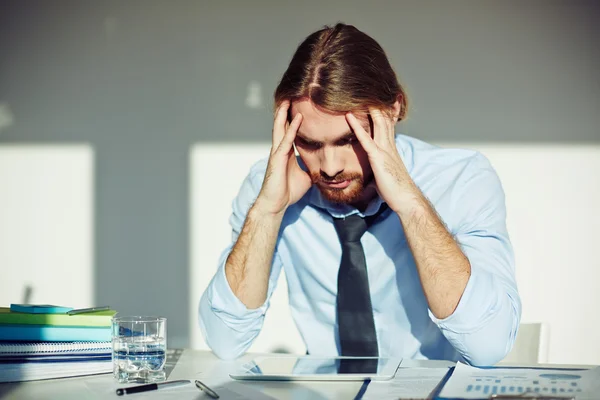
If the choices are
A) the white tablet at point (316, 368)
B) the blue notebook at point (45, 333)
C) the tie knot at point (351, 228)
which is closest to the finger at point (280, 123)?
the tie knot at point (351, 228)

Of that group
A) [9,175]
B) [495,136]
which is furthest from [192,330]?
[495,136]

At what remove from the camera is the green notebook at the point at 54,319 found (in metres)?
1.45

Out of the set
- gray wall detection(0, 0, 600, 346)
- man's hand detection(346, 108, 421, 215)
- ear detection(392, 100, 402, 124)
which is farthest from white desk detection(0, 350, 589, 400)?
gray wall detection(0, 0, 600, 346)

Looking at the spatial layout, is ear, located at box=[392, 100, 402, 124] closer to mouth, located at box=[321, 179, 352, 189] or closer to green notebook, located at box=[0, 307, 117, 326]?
mouth, located at box=[321, 179, 352, 189]

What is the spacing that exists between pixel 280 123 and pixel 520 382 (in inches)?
34.0

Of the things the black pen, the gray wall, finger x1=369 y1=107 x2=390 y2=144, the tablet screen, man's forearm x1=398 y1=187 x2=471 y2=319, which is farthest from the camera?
the gray wall

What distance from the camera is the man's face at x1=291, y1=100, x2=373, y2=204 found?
5.72 ft

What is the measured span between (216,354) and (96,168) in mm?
1836

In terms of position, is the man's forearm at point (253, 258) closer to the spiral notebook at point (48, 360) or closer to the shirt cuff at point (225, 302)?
the shirt cuff at point (225, 302)

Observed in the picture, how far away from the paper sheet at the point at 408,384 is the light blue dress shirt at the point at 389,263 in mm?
142

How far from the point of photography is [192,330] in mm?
3285

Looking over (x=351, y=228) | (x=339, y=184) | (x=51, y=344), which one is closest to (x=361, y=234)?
(x=351, y=228)

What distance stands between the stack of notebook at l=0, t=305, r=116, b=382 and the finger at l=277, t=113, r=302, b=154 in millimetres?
579

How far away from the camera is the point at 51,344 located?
144 cm
